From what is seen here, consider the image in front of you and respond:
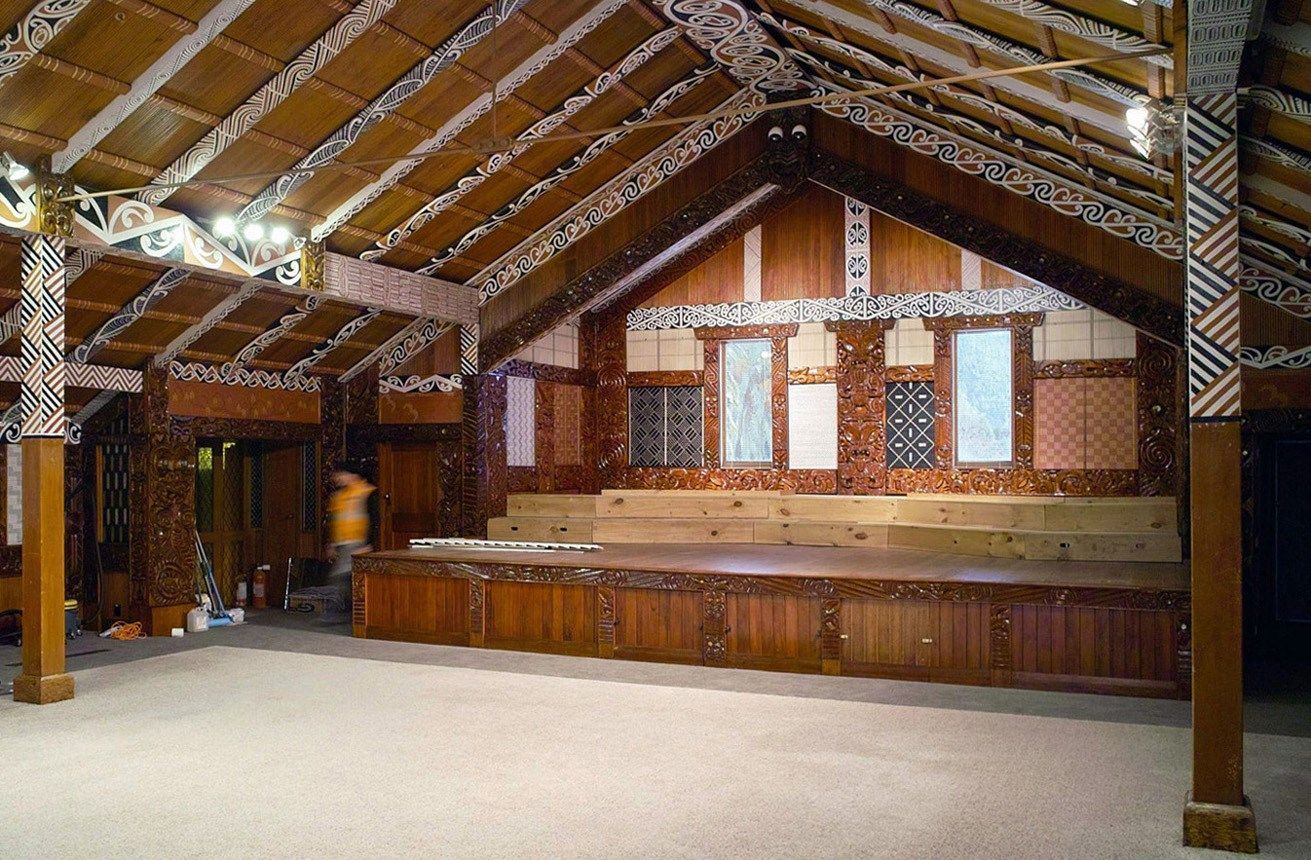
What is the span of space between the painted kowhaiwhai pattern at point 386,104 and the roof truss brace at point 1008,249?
343 centimetres

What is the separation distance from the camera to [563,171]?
9.38 metres

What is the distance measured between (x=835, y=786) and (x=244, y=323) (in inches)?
274

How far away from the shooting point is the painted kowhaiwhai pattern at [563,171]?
29.9 feet

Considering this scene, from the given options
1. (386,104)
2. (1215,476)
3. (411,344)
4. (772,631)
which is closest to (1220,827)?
(1215,476)

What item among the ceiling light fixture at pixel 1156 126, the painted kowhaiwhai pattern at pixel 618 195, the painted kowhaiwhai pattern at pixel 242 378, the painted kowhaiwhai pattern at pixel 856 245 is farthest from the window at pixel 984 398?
the painted kowhaiwhai pattern at pixel 242 378

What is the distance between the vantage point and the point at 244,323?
9578 mm

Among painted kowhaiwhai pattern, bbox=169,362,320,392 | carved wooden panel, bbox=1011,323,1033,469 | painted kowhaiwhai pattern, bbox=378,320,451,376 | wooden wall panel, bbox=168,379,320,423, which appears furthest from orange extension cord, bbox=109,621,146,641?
carved wooden panel, bbox=1011,323,1033,469

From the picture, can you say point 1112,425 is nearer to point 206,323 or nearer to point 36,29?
point 206,323

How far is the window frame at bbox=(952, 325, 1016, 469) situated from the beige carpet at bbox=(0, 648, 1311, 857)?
4.53 meters

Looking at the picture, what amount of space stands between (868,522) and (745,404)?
88.7 inches

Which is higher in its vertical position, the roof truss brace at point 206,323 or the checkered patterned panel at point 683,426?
the roof truss brace at point 206,323

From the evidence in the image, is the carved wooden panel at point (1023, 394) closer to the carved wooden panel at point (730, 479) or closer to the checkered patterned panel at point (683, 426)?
the carved wooden panel at point (730, 479)

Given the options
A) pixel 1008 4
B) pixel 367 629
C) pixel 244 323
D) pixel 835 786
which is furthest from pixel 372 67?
pixel 835 786

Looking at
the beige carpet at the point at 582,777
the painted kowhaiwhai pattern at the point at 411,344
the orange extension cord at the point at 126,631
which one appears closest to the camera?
the beige carpet at the point at 582,777
